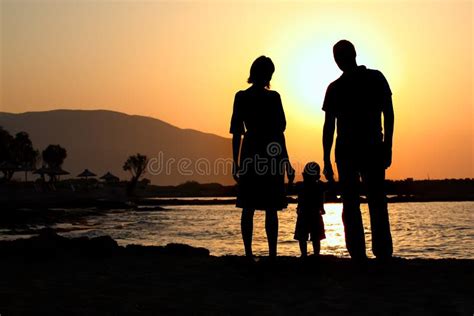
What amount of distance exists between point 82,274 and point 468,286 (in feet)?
13.2

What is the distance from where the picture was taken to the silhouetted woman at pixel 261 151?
7227mm

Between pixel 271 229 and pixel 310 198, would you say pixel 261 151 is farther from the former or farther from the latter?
pixel 310 198

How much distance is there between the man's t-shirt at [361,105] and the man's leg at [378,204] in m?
0.30

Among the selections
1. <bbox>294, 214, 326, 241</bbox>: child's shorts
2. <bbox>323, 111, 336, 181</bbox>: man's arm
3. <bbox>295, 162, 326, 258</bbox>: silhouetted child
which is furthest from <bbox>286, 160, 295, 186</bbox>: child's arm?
<bbox>294, 214, 326, 241</bbox>: child's shorts

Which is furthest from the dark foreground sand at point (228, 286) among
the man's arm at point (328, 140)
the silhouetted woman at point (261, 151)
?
the man's arm at point (328, 140)

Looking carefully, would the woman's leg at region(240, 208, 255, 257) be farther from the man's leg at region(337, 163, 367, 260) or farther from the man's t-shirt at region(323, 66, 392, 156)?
the man's t-shirt at region(323, 66, 392, 156)

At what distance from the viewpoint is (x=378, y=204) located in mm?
6996

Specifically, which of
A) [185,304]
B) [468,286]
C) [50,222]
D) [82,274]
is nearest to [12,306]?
[185,304]

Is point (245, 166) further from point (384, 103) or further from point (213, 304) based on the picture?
point (213, 304)

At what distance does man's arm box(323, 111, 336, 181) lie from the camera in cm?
716

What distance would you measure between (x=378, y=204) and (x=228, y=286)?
6.04 ft

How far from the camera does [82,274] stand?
7.29 metres

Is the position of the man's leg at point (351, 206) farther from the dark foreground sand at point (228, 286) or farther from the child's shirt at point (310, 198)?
the child's shirt at point (310, 198)

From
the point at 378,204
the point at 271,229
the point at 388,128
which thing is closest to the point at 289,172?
the point at 271,229
